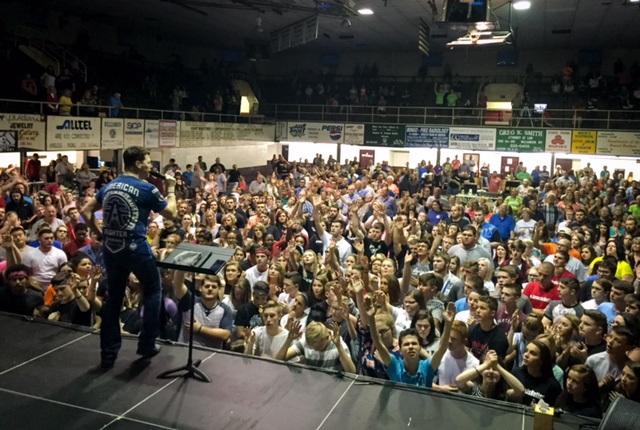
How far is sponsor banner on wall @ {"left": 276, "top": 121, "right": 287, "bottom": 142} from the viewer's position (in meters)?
23.9

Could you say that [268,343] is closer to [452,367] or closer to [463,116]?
[452,367]

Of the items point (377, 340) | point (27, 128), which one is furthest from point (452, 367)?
point (27, 128)

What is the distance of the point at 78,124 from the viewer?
14.2 m

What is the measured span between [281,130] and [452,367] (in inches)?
794

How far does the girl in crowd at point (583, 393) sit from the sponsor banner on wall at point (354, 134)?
1855 cm

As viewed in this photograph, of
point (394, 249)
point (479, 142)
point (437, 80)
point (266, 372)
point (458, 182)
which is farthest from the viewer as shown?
point (437, 80)

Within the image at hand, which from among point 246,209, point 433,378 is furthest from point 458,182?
point 433,378

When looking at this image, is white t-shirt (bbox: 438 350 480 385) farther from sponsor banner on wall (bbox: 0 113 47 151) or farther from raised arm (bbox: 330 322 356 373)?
sponsor banner on wall (bbox: 0 113 47 151)

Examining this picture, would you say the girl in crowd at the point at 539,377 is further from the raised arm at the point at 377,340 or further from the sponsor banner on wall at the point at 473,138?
the sponsor banner on wall at the point at 473,138

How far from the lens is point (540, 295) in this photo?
639 centimetres

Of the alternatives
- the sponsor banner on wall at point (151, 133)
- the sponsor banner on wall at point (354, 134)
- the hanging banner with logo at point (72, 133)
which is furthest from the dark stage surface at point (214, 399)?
the sponsor banner on wall at point (354, 134)

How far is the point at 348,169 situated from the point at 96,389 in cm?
1730

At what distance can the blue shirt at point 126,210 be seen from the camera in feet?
13.2

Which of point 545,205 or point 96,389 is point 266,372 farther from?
point 545,205
